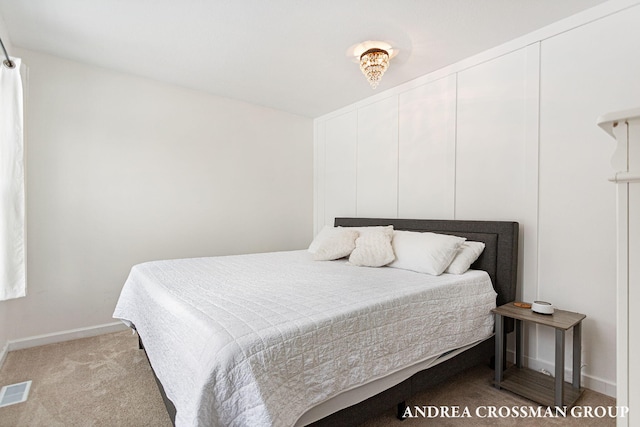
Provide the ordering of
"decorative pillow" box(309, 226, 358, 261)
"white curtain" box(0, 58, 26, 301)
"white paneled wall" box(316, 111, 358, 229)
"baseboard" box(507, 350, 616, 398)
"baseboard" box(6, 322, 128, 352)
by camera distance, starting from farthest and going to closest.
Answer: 1. "white paneled wall" box(316, 111, 358, 229)
2. "decorative pillow" box(309, 226, 358, 261)
3. "baseboard" box(6, 322, 128, 352)
4. "baseboard" box(507, 350, 616, 398)
5. "white curtain" box(0, 58, 26, 301)

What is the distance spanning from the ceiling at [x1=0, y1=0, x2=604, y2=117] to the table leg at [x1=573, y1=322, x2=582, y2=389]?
2089 mm

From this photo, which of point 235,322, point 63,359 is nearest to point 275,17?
point 235,322

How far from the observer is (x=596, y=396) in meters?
1.97

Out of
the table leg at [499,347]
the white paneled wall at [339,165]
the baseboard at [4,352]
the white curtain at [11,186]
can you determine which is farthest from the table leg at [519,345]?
the baseboard at [4,352]

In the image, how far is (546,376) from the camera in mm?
2164

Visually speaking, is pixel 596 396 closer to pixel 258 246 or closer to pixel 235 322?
pixel 235 322

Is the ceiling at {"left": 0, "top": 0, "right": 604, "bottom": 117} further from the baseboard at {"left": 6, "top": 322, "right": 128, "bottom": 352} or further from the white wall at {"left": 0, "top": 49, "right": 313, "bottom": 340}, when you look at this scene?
the baseboard at {"left": 6, "top": 322, "right": 128, "bottom": 352}

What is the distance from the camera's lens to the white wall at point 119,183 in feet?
8.90

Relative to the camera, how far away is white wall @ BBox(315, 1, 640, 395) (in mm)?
2012

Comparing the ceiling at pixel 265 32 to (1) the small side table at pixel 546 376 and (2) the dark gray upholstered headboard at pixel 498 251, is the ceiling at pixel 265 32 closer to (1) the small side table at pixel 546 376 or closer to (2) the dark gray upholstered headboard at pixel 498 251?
(2) the dark gray upholstered headboard at pixel 498 251

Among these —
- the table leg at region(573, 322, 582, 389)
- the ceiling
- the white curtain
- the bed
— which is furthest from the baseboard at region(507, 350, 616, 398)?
the white curtain

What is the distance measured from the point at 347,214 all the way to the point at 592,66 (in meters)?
2.59

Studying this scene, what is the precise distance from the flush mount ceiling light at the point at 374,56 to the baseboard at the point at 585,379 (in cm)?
252

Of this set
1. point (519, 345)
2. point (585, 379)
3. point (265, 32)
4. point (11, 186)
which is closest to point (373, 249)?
point (519, 345)
